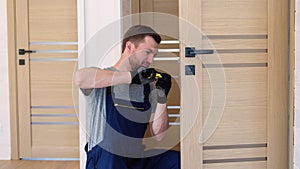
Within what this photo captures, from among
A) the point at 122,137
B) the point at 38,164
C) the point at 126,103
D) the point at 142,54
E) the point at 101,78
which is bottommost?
the point at 38,164

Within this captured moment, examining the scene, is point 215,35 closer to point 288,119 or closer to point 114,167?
point 288,119

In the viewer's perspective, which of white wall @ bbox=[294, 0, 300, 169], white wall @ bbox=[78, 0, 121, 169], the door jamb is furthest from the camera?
the door jamb

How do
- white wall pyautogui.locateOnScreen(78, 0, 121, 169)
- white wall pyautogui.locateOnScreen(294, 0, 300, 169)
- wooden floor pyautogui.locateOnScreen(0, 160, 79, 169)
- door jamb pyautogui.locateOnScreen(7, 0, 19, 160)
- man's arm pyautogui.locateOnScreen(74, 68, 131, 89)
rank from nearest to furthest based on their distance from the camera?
1. man's arm pyautogui.locateOnScreen(74, 68, 131, 89)
2. white wall pyautogui.locateOnScreen(294, 0, 300, 169)
3. white wall pyautogui.locateOnScreen(78, 0, 121, 169)
4. wooden floor pyautogui.locateOnScreen(0, 160, 79, 169)
5. door jamb pyautogui.locateOnScreen(7, 0, 19, 160)

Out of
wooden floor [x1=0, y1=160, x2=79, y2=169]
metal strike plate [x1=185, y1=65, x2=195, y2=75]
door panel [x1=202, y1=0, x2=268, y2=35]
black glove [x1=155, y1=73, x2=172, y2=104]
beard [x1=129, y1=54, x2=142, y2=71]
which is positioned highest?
door panel [x1=202, y1=0, x2=268, y2=35]

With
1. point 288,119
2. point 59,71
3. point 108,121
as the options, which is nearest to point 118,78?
point 108,121

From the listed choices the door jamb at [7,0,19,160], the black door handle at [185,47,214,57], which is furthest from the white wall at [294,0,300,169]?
the door jamb at [7,0,19,160]

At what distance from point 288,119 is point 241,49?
49cm

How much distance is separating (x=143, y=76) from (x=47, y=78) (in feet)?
7.02

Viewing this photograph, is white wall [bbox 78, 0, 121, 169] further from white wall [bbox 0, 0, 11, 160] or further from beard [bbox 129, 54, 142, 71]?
white wall [bbox 0, 0, 11, 160]

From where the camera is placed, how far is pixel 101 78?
2088mm

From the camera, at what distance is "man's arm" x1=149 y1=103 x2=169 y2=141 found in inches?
84.2

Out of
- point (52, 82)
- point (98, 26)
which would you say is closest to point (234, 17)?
point (98, 26)

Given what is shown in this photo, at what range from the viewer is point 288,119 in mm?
2492

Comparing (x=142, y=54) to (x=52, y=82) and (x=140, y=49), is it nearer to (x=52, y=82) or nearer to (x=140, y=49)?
(x=140, y=49)
